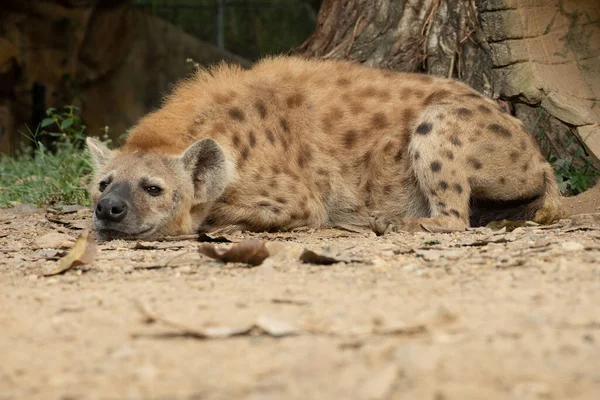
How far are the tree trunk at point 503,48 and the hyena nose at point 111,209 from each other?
1983mm

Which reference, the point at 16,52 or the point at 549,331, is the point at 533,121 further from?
the point at 16,52

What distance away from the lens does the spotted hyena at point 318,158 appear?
13.6ft

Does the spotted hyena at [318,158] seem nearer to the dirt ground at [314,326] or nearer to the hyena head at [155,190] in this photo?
the hyena head at [155,190]

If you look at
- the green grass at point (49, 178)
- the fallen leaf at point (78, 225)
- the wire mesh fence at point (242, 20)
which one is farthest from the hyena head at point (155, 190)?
the wire mesh fence at point (242, 20)

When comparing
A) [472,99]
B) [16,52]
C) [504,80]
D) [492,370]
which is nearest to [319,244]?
[472,99]

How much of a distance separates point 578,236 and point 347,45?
2384mm

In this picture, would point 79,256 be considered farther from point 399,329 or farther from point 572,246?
point 572,246

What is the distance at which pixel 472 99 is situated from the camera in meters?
4.38

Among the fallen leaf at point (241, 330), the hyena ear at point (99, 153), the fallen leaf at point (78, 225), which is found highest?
the fallen leaf at point (241, 330)

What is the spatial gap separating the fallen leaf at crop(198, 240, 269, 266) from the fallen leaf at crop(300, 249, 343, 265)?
0.43ft

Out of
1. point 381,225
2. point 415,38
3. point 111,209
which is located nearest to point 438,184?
point 381,225

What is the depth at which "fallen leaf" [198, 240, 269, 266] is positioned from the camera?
2945mm

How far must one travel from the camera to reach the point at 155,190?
13.5 feet

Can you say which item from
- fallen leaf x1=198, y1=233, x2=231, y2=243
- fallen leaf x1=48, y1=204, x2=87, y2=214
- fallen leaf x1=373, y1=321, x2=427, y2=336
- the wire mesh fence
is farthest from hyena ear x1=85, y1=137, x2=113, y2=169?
the wire mesh fence
